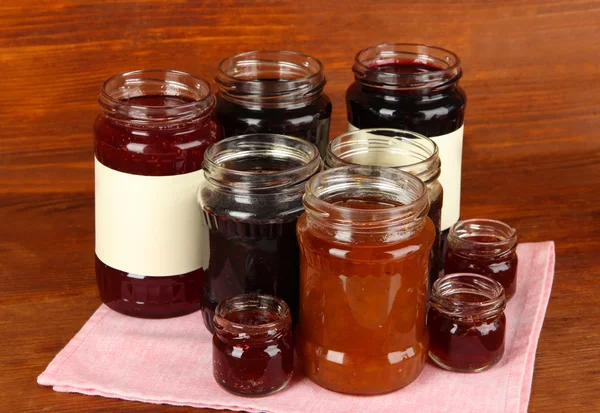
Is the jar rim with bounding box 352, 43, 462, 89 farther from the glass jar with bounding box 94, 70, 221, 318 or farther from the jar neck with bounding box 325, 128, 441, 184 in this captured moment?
the glass jar with bounding box 94, 70, 221, 318

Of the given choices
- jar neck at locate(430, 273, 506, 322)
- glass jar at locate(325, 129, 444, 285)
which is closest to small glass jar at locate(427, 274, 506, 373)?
jar neck at locate(430, 273, 506, 322)

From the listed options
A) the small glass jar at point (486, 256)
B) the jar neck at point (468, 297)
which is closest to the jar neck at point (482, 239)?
the small glass jar at point (486, 256)

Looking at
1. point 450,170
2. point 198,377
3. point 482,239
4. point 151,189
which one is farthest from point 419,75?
point 198,377

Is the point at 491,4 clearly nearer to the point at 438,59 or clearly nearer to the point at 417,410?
the point at 438,59

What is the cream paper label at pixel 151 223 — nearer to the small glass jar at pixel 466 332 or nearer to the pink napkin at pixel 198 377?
the pink napkin at pixel 198 377

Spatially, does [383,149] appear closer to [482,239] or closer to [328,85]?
[482,239]

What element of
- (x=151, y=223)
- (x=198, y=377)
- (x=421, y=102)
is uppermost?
(x=421, y=102)
